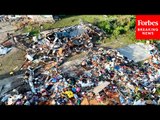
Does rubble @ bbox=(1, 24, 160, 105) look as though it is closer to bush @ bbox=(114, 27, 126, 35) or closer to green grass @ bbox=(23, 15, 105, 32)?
green grass @ bbox=(23, 15, 105, 32)

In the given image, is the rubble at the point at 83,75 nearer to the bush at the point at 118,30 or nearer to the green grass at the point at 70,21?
the green grass at the point at 70,21

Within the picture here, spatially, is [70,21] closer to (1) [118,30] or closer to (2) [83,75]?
(1) [118,30]

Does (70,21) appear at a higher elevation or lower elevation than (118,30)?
higher

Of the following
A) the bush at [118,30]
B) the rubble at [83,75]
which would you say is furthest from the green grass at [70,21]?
the bush at [118,30]

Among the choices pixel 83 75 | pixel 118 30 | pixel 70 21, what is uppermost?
pixel 70 21

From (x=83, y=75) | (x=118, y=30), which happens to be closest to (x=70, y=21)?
(x=118, y=30)

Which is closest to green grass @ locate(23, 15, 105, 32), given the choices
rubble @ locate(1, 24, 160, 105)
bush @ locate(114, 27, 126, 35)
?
rubble @ locate(1, 24, 160, 105)

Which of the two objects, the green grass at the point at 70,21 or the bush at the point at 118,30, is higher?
the green grass at the point at 70,21

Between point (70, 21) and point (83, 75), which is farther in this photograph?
point (70, 21)
